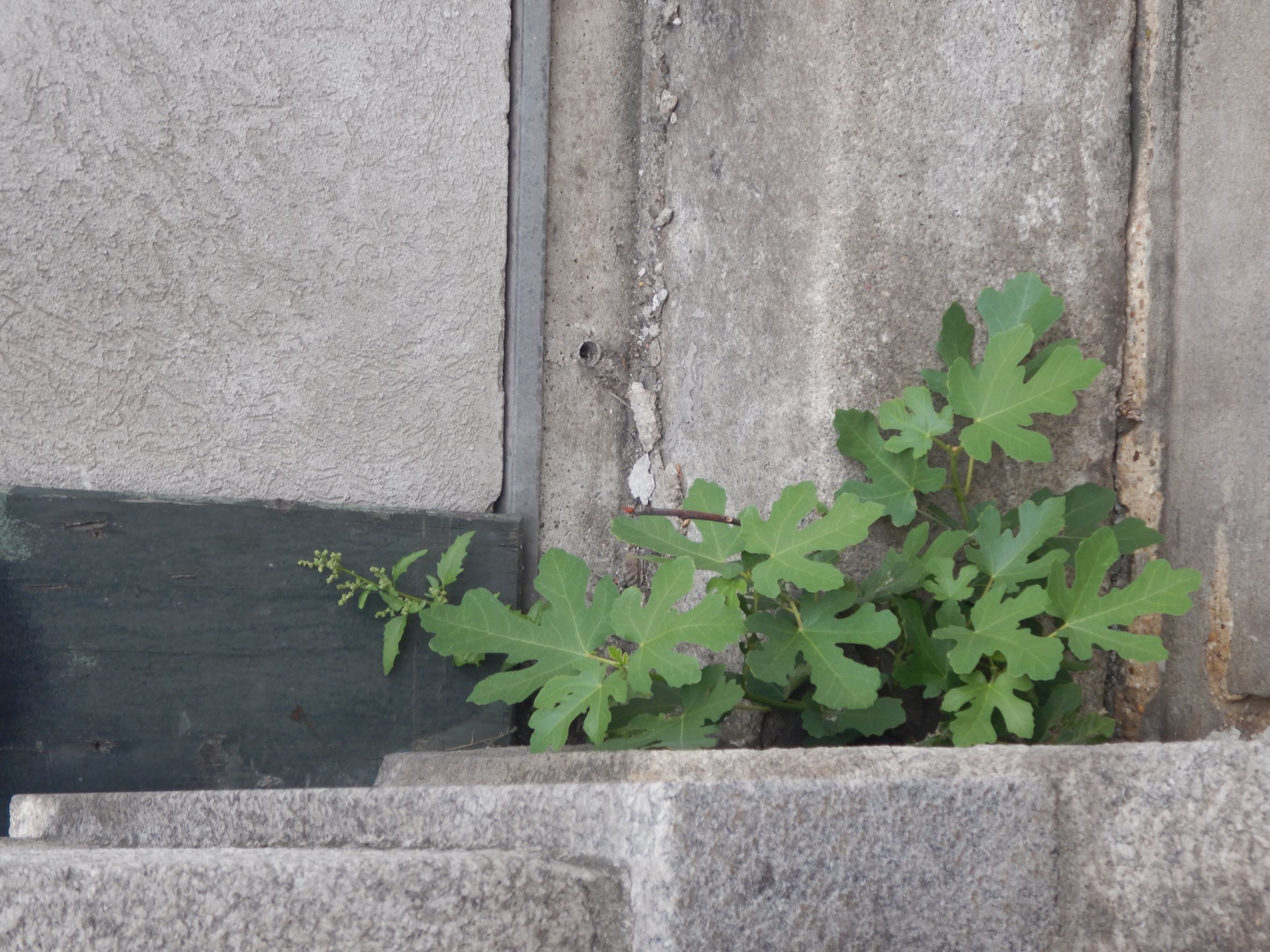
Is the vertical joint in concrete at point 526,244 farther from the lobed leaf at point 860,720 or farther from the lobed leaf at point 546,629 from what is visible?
the lobed leaf at point 860,720

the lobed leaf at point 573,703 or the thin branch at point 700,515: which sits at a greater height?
the thin branch at point 700,515

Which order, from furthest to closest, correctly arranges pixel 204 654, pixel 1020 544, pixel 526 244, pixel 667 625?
pixel 526 244 < pixel 204 654 < pixel 1020 544 < pixel 667 625

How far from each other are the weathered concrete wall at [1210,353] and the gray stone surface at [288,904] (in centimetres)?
121

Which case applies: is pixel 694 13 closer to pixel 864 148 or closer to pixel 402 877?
pixel 864 148

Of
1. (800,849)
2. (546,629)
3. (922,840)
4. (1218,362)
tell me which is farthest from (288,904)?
(1218,362)

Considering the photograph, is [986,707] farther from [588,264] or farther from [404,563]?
[588,264]

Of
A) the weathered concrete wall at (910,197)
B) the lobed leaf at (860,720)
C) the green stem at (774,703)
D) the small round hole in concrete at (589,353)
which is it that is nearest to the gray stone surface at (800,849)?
the lobed leaf at (860,720)

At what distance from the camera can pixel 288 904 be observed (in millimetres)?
833

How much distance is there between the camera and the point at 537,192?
2.10 metres

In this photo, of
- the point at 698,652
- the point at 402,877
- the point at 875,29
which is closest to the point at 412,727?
the point at 698,652

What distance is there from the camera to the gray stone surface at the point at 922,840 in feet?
2.95

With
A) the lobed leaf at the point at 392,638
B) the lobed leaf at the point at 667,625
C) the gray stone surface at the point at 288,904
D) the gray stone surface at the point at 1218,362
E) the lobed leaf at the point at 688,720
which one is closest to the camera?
the gray stone surface at the point at 288,904

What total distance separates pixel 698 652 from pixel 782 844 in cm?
102

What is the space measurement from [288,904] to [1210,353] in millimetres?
1572
